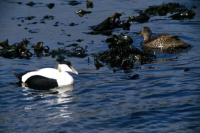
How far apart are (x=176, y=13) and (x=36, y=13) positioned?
5825 millimetres

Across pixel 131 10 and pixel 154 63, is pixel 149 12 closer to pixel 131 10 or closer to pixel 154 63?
pixel 131 10

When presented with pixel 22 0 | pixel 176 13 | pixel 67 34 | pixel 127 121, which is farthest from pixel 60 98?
pixel 22 0

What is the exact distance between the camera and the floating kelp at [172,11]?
2858cm

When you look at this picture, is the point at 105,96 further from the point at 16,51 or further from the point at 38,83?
the point at 16,51

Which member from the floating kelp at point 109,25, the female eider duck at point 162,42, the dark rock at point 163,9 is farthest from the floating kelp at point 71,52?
the dark rock at point 163,9

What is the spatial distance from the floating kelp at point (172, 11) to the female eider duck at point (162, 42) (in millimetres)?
3053

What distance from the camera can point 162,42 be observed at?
24.8 m

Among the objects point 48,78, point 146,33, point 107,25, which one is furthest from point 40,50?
point 107,25

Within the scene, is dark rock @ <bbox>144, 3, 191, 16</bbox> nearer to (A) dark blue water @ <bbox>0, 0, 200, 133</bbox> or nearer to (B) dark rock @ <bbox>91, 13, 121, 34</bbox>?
(A) dark blue water @ <bbox>0, 0, 200, 133</bbox>

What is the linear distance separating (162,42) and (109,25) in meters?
3.15

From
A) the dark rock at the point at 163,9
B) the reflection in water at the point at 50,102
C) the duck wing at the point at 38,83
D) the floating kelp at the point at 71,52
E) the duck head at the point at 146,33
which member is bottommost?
the reflection in water at the point at 50,102

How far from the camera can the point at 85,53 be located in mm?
23844

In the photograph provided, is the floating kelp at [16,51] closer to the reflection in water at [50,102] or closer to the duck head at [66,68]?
the duck head at [66,68]

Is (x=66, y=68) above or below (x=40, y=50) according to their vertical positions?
below
